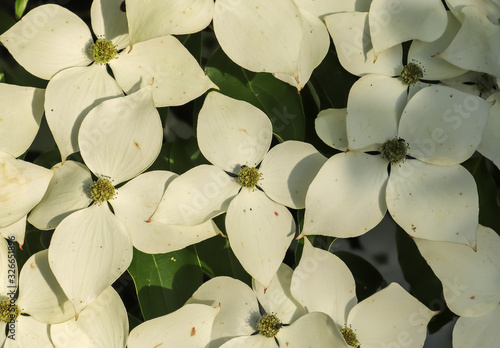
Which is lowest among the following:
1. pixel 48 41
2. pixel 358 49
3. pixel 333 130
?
pixel 333 130

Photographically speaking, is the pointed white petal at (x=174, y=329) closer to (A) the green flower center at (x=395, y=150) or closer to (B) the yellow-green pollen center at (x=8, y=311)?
(B) the yellow-green pollen center at (x=8, y=311)

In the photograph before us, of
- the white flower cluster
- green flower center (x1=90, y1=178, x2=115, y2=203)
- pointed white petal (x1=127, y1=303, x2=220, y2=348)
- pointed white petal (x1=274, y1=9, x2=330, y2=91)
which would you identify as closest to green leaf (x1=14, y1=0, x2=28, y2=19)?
the white flower cluster

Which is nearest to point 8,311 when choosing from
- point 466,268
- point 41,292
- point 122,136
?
point 41,292

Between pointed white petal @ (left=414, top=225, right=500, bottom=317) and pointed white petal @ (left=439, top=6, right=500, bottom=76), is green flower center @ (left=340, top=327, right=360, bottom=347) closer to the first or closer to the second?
pointed white petal @ (left=414, top=225, right=500, bottom=317)

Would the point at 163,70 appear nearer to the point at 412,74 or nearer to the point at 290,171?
the point at 290,171

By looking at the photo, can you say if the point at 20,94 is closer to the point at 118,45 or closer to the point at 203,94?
the point at 118,45

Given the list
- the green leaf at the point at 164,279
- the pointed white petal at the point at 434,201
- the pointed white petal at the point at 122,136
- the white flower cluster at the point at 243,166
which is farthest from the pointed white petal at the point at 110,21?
the pointed white petal at the point at 434,201
